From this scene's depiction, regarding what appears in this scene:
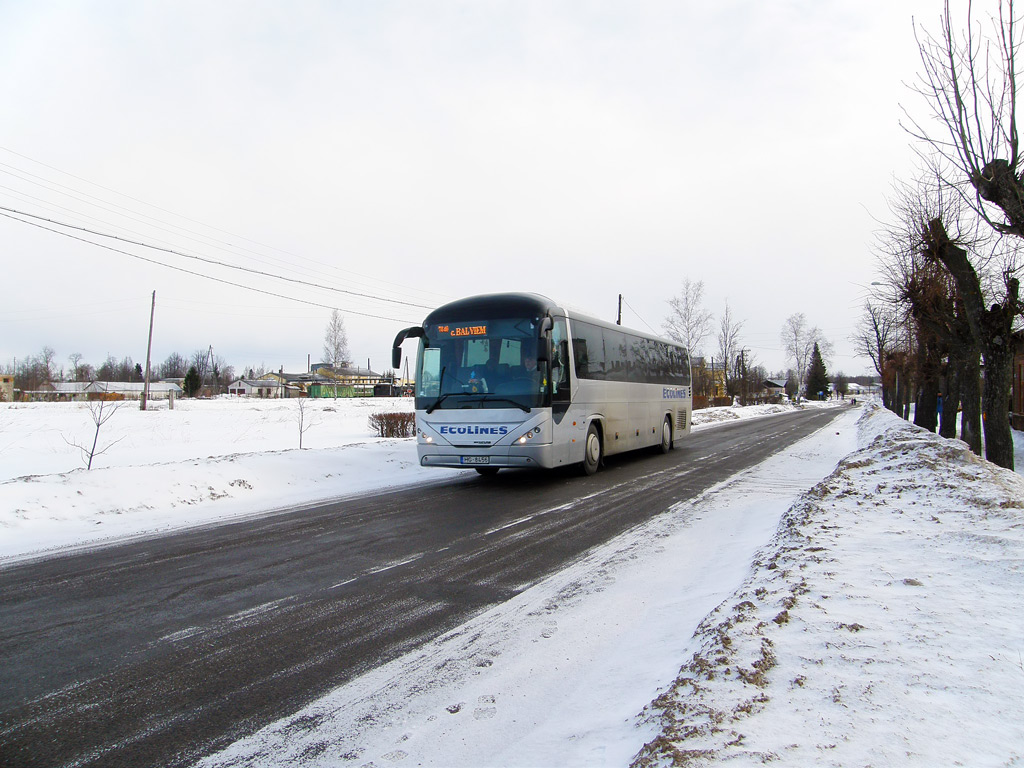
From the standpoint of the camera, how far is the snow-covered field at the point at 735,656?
2.40 meters

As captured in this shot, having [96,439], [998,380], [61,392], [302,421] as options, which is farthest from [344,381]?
[998,380]

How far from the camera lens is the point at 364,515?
831 centimetres

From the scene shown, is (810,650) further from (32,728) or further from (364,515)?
(364,515)

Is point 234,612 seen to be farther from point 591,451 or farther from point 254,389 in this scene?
point 254,389

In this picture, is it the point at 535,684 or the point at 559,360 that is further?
the point at 559,360

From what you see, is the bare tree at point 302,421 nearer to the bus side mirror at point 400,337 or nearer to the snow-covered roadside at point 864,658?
the bus side mirror at point 400,337

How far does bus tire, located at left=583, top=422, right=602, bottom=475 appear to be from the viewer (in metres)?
12.1

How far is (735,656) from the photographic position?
3.09 meters

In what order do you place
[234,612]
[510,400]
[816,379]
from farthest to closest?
[816,379] < [510,400] < [234,612]

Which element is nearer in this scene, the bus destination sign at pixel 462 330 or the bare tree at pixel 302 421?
the bus destination sign at pixel 462 330

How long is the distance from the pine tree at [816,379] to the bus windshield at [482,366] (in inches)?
4019

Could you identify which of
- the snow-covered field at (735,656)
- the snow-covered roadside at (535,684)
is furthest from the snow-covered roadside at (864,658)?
the snow-covered roadside at (535,684)

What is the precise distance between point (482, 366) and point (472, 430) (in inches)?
46.2

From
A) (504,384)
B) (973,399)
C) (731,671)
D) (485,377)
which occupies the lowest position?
(731,671)
